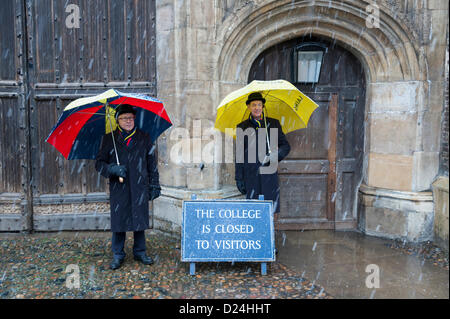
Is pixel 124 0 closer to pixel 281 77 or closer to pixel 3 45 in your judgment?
pixel 3 45

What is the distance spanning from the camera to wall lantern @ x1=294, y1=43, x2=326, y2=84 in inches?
205

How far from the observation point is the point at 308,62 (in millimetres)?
5297

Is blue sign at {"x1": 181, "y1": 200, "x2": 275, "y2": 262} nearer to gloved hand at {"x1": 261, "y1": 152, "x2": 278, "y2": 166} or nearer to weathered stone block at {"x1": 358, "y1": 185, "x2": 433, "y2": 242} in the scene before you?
gloved hand at {"x1": 261, "y1": 152, "x2": 278, "y2": 166}

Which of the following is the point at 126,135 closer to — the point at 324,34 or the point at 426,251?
the point at 324,34

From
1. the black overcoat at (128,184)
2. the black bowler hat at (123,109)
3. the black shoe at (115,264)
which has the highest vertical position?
the black bowler hat at (123,109)

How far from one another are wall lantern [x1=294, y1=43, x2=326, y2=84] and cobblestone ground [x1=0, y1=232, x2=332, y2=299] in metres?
2.61

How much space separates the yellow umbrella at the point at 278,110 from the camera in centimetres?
436

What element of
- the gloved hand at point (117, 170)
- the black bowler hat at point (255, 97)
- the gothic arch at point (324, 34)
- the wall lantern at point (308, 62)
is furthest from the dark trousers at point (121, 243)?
the wall lantern at point (308, 62)

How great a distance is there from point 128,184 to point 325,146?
310cm

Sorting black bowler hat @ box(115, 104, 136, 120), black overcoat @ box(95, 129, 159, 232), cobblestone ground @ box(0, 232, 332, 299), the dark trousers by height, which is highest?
black bowler hat @ box(115, 104, 136, 120)

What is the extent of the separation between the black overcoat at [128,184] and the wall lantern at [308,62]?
2.47m

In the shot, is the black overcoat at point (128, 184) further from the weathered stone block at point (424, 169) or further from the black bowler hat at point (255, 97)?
the weathered stone block at point (424, 169)

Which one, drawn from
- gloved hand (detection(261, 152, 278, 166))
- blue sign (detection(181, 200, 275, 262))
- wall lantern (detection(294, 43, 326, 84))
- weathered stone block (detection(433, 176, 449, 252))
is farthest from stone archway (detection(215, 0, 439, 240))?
blue sign (detection(181, 200, 275, 262))

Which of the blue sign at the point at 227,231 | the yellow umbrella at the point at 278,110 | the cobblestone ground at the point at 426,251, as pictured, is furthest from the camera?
the cobblestone ground at the point at 426,251
